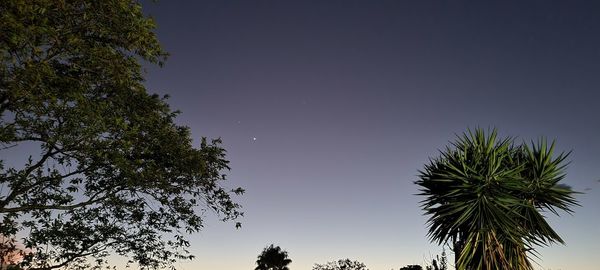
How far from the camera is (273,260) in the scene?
54.8 meters

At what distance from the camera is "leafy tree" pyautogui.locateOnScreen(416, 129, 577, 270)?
13484 millimetres

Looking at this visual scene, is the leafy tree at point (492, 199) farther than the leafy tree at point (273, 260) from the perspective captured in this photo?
No

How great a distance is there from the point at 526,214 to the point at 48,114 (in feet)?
48.0

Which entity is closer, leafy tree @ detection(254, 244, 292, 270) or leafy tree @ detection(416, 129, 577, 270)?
leafy tree @ detection(416, 129, 577, 270)

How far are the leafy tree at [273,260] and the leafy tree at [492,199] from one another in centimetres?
4209

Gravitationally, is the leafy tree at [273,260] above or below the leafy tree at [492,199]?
above

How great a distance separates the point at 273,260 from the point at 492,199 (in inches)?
1744

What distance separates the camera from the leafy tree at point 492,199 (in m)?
13.5

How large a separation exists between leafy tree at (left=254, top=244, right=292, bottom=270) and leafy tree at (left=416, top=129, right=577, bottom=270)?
138ft

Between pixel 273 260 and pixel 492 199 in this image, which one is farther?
pixel 273 260

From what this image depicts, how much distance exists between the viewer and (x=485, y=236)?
1355 cm

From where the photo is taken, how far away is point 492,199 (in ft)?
46.2

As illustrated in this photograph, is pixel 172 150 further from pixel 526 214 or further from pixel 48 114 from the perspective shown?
pixel 526 214

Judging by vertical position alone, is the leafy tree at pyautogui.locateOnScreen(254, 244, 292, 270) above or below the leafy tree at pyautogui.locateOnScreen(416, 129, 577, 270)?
above
